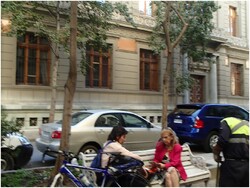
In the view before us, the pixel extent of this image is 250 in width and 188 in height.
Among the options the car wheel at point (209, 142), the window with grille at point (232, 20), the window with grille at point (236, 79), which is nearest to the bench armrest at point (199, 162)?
the car wheel at point (209, 142)

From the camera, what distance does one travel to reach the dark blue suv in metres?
11.4

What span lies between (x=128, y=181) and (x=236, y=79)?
23447 millimetres

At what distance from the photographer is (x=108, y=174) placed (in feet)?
15.8

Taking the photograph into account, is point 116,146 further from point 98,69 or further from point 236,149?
point 98,69

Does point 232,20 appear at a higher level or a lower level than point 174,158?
higher

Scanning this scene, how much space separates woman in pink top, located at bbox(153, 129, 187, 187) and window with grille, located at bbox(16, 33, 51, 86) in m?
11.8

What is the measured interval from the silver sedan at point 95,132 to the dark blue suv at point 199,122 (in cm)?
128

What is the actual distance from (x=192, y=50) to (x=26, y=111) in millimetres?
8729

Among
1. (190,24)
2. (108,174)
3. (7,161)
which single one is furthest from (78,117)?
(190,24)

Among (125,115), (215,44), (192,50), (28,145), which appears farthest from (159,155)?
(215,44)

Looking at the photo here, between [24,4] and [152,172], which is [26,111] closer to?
[24,4]

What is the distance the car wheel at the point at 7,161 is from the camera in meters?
7.37

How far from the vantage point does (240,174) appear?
177 inches

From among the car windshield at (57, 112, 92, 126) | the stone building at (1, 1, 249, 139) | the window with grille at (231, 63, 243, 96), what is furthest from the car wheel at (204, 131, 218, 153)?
the window with grille at (231, 63, 243, 96)
